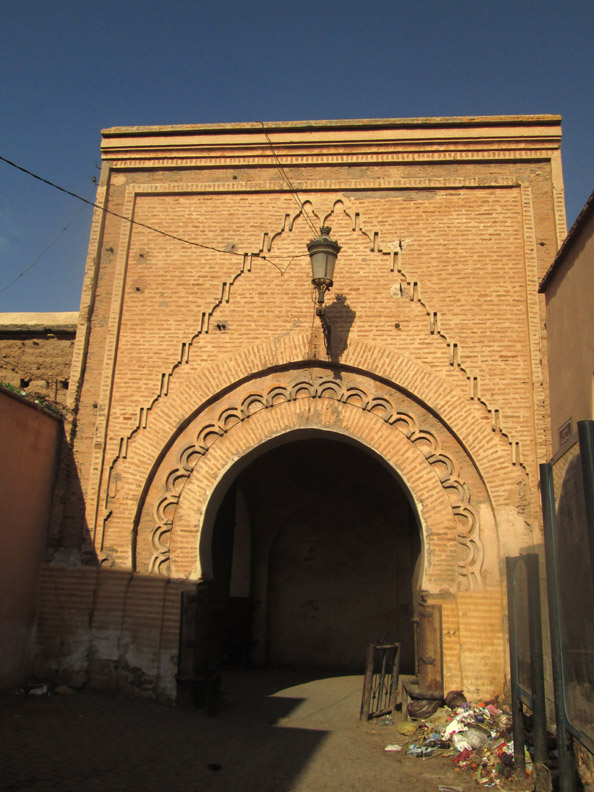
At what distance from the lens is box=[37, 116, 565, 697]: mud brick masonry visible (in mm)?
7242

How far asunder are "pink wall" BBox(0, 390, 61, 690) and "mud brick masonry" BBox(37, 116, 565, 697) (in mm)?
207

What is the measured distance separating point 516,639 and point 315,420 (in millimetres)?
3297

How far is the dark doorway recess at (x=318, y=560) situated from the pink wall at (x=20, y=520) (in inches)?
160

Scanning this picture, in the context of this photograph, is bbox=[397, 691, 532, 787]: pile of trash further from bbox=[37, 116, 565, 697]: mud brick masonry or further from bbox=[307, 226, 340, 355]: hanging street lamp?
bbox=[307, 226, 340, 355]: hanging street lamp

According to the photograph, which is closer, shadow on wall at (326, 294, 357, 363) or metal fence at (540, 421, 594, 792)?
metal fence at (540, 421, 594, 792)

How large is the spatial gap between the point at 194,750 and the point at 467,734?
2352mm

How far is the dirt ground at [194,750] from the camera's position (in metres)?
5.09

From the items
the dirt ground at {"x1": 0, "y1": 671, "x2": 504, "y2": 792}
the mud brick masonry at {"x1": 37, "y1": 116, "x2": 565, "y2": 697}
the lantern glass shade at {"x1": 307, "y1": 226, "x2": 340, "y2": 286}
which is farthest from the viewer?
the lantern glass shade at {"x1": 307, "y1": 226, "x2": 340, "y2": 286}

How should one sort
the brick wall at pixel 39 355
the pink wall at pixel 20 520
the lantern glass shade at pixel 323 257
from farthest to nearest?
1. the brick wall at pixel 39 355
2. the lantern glass shade at pixel 323 257
3. the pink wall at pixel 20 520

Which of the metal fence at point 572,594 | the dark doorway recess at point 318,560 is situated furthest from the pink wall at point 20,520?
the metal fence at point 572,594

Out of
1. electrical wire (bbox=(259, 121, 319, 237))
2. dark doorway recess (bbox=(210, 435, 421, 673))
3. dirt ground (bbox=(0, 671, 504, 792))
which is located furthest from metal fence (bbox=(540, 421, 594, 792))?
dark doorway recess (bbox=(210, 435, 421, 673))

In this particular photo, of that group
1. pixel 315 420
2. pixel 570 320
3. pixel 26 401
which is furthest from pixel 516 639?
pixel 26 401

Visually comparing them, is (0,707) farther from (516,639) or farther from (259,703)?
(516,639)

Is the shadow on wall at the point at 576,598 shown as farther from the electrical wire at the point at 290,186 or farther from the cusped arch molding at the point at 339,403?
the electrical wire at the point at 290,186
